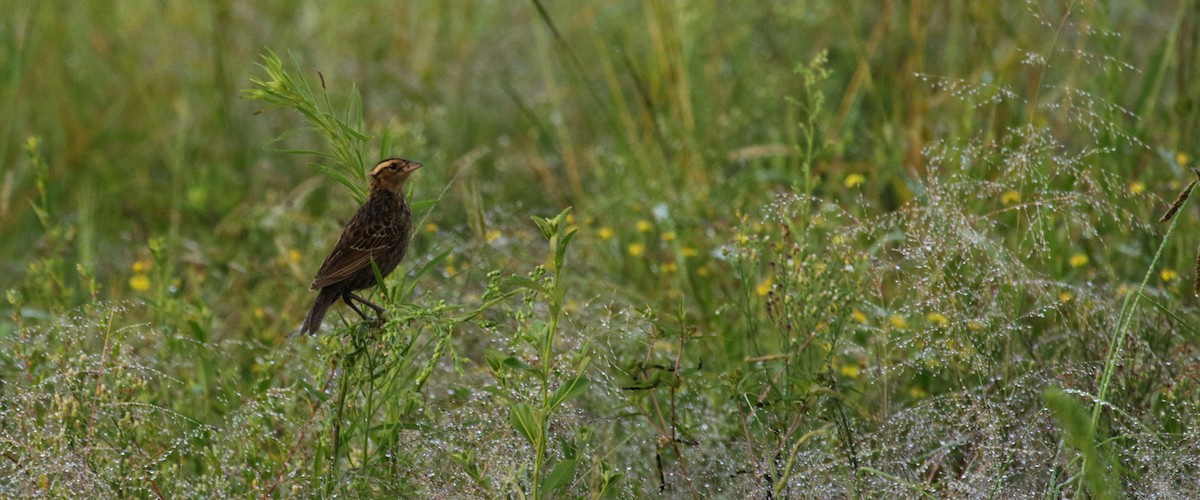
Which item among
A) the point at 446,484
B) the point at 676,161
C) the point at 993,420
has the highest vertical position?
the point at 676,161

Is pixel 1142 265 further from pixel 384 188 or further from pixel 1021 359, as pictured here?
pixel 384 188

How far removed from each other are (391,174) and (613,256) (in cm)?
157

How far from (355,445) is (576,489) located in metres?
0.65

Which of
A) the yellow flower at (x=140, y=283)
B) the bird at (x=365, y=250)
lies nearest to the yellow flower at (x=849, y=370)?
the bird at (x=365, y=250)

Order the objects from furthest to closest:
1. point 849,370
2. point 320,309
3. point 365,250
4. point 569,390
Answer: point 849,370
point 320,309
point 365,250
point 569,390

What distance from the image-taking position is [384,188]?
3.18 meters

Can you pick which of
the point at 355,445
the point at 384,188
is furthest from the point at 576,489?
the point at 384,188

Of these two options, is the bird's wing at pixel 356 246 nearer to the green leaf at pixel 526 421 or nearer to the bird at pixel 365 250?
the bird at pixel 365 250

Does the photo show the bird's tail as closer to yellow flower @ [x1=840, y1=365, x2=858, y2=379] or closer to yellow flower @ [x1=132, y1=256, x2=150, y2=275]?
yellow flower @ [x1=840, y1=365, x2=858, y2=379]

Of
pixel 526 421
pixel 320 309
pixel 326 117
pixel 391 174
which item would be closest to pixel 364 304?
pixel 320 309

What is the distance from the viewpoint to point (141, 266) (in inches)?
183

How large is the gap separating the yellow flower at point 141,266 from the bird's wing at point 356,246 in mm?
1840

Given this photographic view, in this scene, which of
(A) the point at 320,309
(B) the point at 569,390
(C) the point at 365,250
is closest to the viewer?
(B) the point at 569,390

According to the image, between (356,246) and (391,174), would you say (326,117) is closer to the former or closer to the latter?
(356,246)
